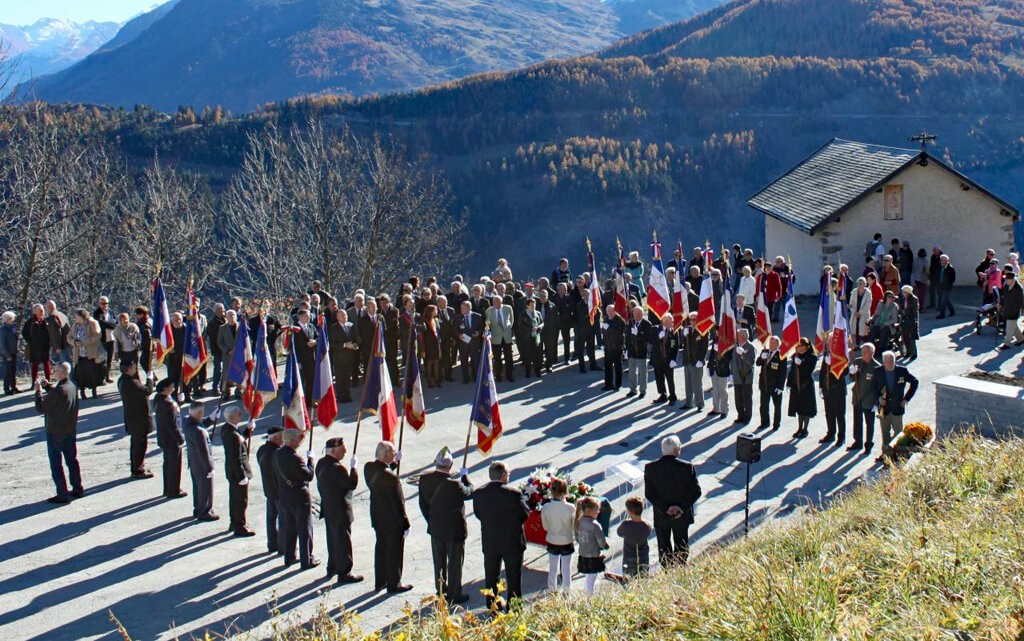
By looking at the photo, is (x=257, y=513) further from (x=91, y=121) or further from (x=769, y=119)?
(x=769, y=119)

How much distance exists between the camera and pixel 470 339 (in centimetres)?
1884

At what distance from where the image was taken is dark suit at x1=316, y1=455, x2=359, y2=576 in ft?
34.4

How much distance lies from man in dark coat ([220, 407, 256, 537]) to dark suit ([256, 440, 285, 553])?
23.8 inches

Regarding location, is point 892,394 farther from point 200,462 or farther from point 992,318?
point 200,462

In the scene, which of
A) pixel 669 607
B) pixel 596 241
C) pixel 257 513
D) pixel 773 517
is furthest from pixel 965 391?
pixel 596 241

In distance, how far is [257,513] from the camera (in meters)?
12.8

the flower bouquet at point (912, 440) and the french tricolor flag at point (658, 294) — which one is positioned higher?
the french tricolor flag at point (658, 294)

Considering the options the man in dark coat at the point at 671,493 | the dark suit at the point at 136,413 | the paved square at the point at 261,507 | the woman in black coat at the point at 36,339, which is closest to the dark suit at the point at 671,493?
the man in dark coat at the point at 671,493

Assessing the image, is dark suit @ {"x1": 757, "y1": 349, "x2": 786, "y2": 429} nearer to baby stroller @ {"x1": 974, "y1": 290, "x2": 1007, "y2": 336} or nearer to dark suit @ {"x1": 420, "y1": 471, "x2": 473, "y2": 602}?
dark suit @ {"x1": 420, "y1": 471, "x2": 473, "y2": 602}

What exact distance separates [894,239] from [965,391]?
1265 centimetres

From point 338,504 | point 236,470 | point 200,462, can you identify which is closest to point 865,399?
point 338,504

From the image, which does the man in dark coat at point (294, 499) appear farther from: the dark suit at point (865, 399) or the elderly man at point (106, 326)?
the elderly man at point (106, 326)

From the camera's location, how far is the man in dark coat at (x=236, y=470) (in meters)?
11.8

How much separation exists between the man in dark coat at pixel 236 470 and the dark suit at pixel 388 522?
2301 millimetres
